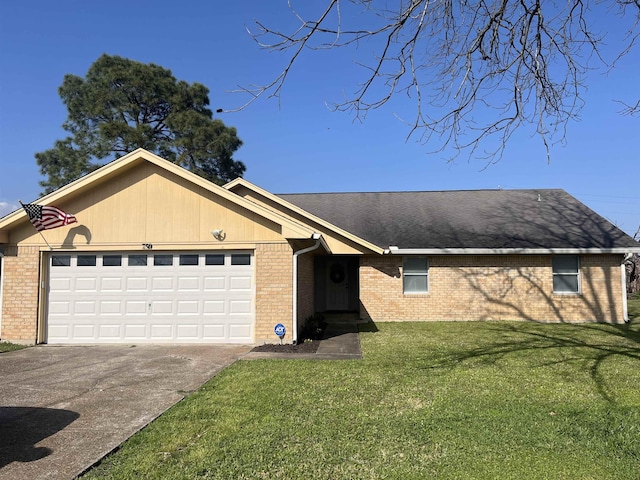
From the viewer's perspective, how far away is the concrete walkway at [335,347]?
29.3ft

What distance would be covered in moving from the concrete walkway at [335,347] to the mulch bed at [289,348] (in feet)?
0.63

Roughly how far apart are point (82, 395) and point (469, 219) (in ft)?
47.4

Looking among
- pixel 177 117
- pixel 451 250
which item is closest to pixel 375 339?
pixel 451 250

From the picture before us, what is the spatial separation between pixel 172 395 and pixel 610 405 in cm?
609

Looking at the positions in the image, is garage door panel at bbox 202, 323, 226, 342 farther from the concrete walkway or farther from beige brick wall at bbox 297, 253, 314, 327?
beige brick wall at bbox 297, 253, 314, 327

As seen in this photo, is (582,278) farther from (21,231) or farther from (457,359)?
(21,231)

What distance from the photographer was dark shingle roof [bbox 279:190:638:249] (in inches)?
584

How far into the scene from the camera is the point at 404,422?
5031 mm

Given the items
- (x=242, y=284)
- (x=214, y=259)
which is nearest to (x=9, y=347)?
(x=214, y=259)

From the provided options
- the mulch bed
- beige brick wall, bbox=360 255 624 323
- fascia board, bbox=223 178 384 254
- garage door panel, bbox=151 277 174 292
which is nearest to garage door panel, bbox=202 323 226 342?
the mulch bed

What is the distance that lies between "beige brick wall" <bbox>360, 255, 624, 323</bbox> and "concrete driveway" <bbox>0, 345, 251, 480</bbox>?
6.42 meters

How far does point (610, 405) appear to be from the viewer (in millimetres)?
5621

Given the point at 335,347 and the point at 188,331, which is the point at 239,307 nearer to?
the point at 188,331

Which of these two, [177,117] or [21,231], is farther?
[177,117]
